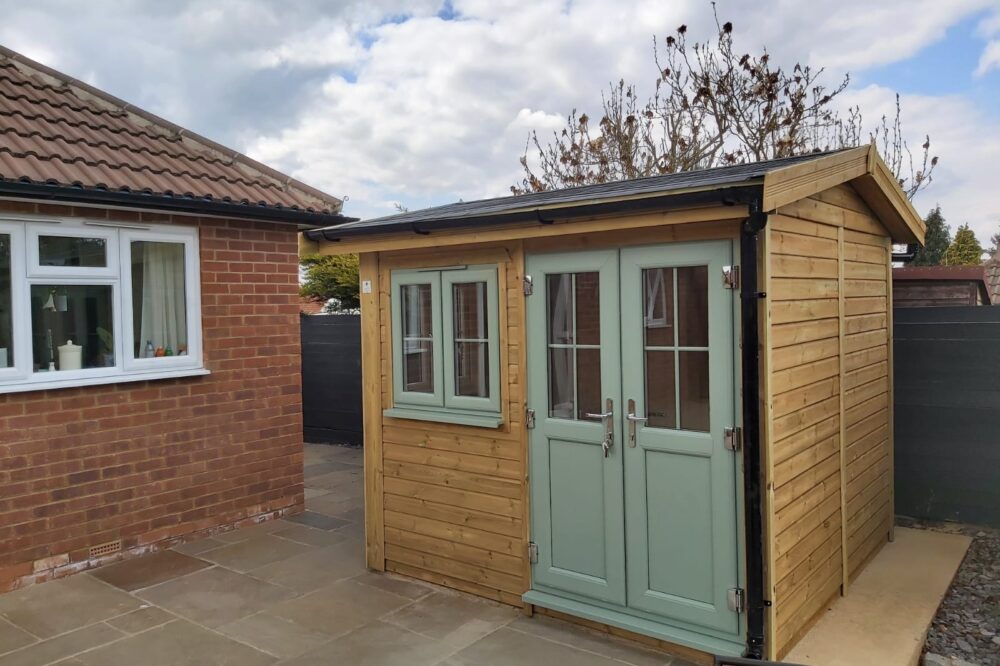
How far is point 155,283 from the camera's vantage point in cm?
554

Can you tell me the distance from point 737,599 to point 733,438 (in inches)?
30.3

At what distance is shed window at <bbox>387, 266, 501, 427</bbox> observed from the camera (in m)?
4.28

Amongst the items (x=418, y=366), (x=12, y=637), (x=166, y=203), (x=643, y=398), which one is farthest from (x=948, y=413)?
(x=12, y=637)

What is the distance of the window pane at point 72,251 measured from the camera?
4.86 m

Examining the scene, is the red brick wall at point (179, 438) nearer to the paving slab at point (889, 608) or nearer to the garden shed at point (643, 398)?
the garden shed at point (643, 398)

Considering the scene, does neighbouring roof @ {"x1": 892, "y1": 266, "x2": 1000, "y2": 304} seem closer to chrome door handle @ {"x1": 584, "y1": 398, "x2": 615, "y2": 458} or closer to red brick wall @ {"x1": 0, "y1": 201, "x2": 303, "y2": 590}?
chrome door handle @ {"x1": 584, "y1": 398, "x2": 615, "y2": 458}

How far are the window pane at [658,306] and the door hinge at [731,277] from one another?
0.97 feet

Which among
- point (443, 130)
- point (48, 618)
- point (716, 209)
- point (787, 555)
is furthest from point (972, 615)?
point (443, 130)

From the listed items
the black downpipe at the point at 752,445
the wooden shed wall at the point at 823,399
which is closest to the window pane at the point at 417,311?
the black downpipe at the point at 752,445

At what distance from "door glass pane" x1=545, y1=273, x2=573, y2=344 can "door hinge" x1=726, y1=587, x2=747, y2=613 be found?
1504mm

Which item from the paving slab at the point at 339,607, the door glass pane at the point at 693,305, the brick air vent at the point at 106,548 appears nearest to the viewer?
the door glass pane at the point at 693,305

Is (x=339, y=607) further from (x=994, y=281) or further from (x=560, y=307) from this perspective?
(x=994, y=281)

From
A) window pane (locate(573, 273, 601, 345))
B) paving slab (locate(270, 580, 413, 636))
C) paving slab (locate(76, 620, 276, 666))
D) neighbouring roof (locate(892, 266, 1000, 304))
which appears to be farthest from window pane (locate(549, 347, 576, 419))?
neighbouring roof (locate(892, 266, 1000, 304))

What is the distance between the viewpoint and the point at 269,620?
13.7ft
